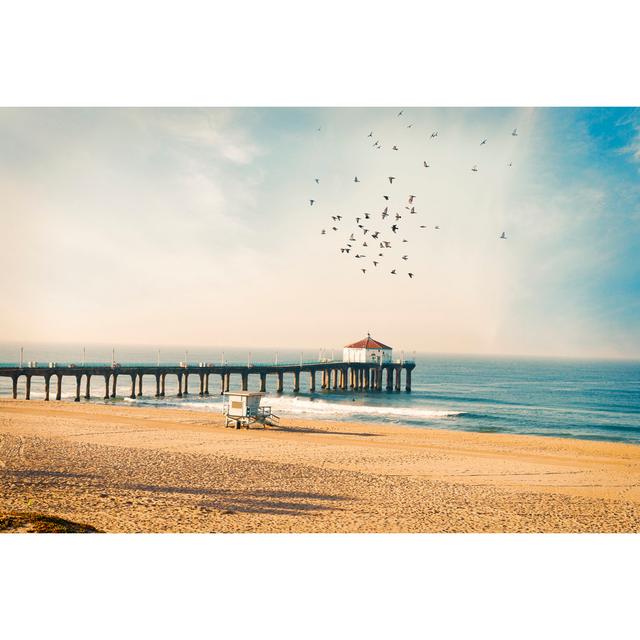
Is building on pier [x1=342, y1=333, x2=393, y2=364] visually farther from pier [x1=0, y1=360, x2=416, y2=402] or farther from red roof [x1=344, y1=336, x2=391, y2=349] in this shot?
pier [x1=0, y1=360, x2=416, y2=402]

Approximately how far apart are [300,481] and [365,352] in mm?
25970

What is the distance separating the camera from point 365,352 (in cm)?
3469

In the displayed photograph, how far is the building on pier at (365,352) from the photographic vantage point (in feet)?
113

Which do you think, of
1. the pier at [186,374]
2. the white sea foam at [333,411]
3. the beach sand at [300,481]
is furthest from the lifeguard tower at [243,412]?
the pier at [186,374]

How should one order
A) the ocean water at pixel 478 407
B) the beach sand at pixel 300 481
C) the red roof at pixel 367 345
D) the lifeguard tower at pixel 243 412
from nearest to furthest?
the beach sand at pixel 300 481
the lifeguard tower at pixel 243 412
the ocean water at pixel 478 407
the red roof at pixel 367 345

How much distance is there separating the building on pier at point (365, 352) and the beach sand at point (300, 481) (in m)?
19.0

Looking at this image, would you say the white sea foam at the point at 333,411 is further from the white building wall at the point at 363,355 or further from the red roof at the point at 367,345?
the white building wall at the point at 363,355

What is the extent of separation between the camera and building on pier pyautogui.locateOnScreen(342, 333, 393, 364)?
34375mm

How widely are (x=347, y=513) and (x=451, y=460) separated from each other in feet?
16.9

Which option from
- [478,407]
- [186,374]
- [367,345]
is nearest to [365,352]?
[367,345]

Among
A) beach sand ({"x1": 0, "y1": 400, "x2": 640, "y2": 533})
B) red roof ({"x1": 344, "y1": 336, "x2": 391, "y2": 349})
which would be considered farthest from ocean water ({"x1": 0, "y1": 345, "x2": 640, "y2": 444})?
beach sand ({"x1": 0, "y1": 400, "x2": 640, "y2": 533})

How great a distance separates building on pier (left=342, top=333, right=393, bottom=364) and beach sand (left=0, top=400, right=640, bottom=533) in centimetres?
1900

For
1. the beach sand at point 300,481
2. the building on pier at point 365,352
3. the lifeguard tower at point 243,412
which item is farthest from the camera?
the building on pier at point 365,352

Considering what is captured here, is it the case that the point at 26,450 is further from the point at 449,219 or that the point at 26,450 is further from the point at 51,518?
the point at 449,219
